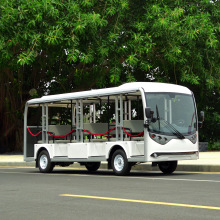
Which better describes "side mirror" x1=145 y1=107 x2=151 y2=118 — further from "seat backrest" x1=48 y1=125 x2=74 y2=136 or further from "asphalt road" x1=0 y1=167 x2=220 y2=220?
"seat backrest" x1=48 y1=125 x2=74 y2=136

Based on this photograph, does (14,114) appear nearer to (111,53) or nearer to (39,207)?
(111,53)

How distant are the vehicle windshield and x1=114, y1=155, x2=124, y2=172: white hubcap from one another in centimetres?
133

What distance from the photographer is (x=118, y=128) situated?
59.8 feet

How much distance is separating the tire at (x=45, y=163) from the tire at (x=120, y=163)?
322 centimetres

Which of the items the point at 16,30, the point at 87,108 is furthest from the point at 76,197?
the point at 16,30

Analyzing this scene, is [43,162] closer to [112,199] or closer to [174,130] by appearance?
[174,130]

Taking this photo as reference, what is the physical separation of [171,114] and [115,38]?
357 inches

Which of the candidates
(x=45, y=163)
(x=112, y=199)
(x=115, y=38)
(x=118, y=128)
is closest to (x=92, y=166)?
(x=45, y=163)

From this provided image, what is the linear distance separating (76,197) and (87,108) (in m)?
9.23

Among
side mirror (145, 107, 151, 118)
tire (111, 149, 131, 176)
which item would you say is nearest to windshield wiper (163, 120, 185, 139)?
side mirror (145, 107, 151, 118)

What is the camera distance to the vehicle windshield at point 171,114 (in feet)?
56.8

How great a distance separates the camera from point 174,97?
18047 mm

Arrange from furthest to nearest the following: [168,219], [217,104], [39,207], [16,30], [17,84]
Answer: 1. [217,104]
2. [17,84]
3. [16,30]
4. [39,207]
5. [168,219]

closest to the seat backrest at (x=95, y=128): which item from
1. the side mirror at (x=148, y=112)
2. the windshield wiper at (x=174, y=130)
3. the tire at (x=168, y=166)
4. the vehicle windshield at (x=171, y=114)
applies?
the tire at (x=168, y=166)
